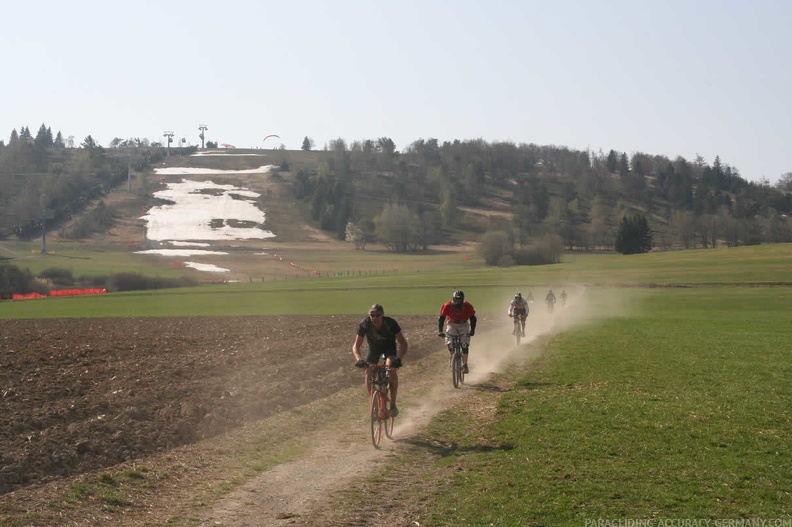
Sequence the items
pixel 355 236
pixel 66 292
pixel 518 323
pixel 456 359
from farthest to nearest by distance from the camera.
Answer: pixel 355 236
pixel 66 292
pixel 518 323
pixel 456 359

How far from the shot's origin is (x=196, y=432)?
17.1m

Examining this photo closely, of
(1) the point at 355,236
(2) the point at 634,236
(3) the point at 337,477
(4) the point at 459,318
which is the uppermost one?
(1) the point at 355,236

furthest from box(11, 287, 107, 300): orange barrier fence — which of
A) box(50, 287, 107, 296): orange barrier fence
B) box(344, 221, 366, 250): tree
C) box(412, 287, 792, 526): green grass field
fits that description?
box(344, 221, 366, 250): tree

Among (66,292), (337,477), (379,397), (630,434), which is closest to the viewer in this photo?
(337,477)

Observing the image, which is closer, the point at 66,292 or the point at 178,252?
the point at 66,292

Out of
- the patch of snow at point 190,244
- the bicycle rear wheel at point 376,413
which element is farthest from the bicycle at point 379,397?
the patch of snow at point 190,244

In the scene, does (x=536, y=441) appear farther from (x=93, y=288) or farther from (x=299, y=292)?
(x=93, y=288)

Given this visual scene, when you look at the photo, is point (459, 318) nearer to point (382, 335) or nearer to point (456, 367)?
point (456, 367)

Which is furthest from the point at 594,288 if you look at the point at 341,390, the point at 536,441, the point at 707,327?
the point at 536,441

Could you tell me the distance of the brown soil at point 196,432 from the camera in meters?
11.4

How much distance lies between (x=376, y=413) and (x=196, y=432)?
4.37 metres

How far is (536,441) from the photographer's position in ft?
48.7

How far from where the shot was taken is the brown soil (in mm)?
11445

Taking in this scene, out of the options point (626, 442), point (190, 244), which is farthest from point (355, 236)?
point (626, 442)
